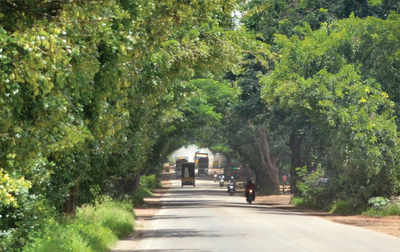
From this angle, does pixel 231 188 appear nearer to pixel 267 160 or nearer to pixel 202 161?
pixel 267 160

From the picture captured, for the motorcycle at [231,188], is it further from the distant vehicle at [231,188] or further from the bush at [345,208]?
the bush at [345,208]

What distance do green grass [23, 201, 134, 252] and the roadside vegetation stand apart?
0.39 ft

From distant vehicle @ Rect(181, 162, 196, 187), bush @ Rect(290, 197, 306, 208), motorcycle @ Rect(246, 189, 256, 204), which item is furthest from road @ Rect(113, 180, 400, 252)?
distant vehicle @ Rect(181, 162, 196, 187)

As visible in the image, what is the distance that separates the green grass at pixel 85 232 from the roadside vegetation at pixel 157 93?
0.39 ft

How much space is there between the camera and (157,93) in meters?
17.7

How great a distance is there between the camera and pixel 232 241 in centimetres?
2225

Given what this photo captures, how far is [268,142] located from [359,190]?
39.3m

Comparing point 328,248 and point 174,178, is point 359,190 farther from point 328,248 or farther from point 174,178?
point 174,178

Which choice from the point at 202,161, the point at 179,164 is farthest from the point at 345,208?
the point at 202,161

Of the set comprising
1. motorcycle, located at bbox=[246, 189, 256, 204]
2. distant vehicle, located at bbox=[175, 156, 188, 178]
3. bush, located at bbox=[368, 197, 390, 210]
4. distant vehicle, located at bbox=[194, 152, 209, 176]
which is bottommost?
bush, located at bbox=[368, 197, 390, 210]

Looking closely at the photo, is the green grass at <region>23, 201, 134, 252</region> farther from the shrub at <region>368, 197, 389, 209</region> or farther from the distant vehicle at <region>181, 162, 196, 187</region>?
the distant vehicle at <region>181, 162, 196, 187</region>

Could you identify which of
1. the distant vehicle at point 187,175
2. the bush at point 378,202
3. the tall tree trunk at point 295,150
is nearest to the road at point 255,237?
the bush at point 378,202

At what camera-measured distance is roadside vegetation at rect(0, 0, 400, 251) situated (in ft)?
29.1

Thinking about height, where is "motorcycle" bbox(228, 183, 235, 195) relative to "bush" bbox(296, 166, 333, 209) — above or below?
above
